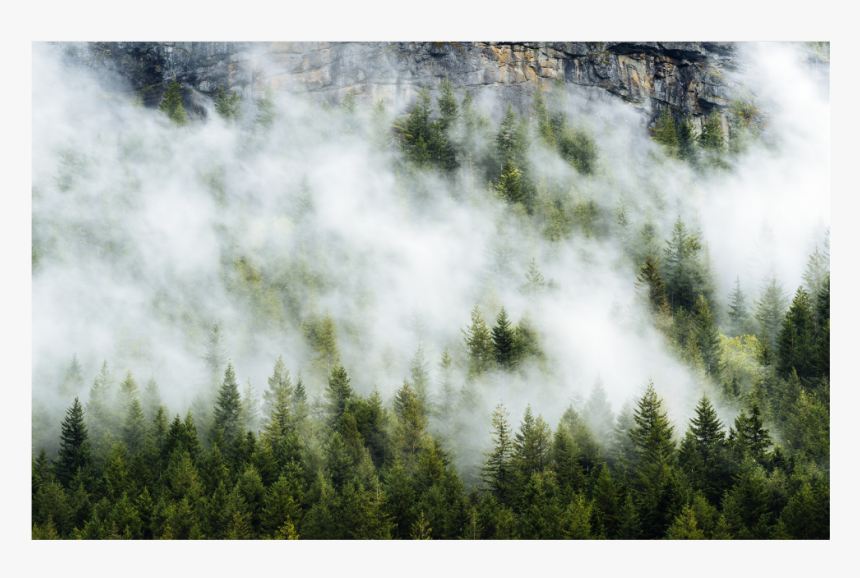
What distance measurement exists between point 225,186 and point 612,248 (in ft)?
46.4

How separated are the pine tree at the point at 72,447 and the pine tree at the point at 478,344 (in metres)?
12.6

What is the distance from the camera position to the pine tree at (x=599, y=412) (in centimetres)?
1984

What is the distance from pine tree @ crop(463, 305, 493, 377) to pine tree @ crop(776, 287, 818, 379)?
9.47 metres

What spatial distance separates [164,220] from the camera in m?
21.6

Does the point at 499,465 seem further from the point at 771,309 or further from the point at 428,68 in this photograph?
the point at 428,68

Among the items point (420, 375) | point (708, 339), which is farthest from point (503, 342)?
point (708, 339)

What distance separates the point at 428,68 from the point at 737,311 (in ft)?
44.4

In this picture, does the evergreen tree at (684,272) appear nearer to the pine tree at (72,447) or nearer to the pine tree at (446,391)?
the pine tree at (446,391)

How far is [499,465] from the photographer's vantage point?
19375mm

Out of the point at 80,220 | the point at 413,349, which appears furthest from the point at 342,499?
the point at 80,220

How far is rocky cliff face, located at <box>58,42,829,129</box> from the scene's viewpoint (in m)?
18.7

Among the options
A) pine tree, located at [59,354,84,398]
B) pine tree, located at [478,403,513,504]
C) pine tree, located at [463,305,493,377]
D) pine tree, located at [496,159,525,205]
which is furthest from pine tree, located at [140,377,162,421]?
pine tree, located at [496,159,525,205]

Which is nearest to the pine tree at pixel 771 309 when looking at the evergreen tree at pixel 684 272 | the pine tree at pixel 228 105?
the evergreen tree at pixel 684 272

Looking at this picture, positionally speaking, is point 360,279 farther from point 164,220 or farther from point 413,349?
point 164,220
